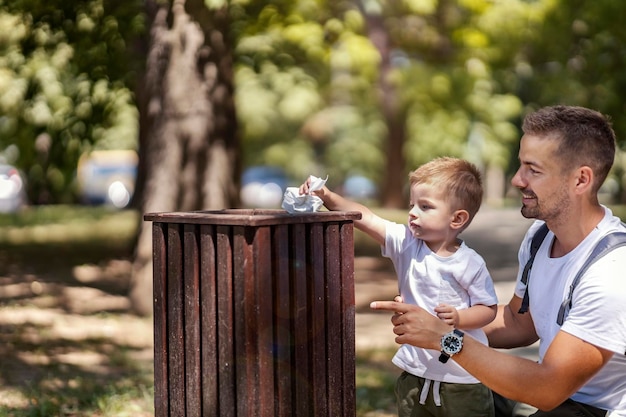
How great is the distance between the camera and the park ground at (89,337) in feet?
19.8

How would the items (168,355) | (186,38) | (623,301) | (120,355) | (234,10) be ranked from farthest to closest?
(234,10)
(186,38)
(120,355)
(168,355)
(623,301)

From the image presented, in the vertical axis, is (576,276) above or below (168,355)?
above

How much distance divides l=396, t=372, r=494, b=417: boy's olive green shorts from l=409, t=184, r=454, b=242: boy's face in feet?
1.80

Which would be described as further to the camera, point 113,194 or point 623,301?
point 113,194

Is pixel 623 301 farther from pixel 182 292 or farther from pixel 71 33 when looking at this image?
pixel 71 33

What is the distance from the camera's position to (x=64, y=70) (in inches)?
523

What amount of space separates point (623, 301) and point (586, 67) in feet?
54.1

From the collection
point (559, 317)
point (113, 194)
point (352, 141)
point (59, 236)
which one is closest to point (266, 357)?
point (559, 317)

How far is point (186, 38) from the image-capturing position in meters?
10.0

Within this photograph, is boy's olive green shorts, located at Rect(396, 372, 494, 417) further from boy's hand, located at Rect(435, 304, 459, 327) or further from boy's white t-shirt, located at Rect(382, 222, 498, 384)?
boy's hand, located at Rect(435, 304, 459, 327)

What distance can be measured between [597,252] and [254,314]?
1118 millimetres

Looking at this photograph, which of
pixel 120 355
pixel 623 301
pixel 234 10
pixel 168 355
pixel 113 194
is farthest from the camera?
pixel 113 194

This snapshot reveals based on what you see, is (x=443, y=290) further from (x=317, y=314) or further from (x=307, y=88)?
(x=307, y=88)

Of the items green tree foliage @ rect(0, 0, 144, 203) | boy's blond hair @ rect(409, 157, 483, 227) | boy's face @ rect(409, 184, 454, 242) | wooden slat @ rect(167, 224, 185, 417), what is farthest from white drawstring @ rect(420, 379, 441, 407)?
green tree foliage @ rect(0, 0, 144, 203)
